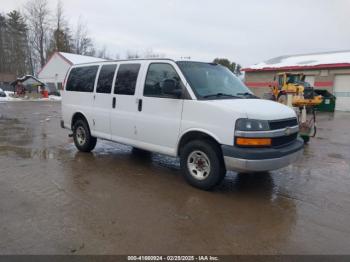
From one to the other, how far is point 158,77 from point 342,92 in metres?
23.6

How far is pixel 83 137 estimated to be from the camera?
24.5 feet

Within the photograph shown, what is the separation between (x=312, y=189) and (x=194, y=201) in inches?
86.4

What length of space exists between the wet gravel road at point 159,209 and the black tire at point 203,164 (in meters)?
0.20

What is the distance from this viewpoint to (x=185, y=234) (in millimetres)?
3617

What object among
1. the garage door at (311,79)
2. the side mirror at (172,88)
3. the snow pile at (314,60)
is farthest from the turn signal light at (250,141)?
the garage door at (311,79)

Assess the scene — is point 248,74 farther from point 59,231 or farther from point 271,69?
point 59,231

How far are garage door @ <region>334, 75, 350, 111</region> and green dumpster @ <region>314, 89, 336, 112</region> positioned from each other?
2.35 meters

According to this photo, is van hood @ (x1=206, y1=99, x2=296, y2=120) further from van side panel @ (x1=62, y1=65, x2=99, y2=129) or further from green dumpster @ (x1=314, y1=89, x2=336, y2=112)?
green dumpster @ (x1=314, y1=89, x2=336, y2=112)

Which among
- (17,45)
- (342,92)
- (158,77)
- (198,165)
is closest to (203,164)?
(198,165)

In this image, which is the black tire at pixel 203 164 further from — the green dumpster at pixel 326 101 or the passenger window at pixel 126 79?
the green dumpster at pixel 326 101

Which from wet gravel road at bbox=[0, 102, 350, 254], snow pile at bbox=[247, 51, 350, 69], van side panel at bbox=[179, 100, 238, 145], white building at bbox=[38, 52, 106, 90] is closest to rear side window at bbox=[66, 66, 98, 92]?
wet gravel road at bbox=[0, 102, 350, 254]

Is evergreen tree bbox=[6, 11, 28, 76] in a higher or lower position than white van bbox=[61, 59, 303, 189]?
A: higher

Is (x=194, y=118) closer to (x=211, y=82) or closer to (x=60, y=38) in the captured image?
(x=211, y=82)

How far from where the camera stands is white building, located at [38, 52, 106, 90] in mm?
44728
